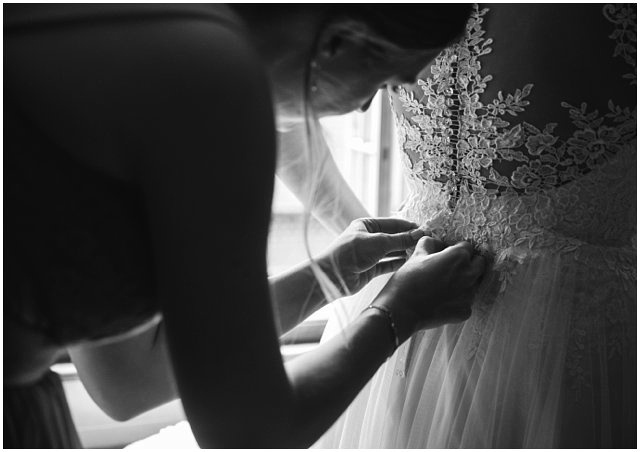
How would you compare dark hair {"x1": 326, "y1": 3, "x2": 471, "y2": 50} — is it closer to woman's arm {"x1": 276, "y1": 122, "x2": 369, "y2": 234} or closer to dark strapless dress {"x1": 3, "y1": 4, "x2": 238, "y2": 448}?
dark strapless dress {"x1": 3, "y1": 4, "x2": 238, "y2": 448}

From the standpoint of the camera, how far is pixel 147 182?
0.51 metres

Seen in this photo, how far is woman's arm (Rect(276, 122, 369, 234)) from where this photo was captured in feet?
3.91

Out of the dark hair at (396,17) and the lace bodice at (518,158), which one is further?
the lace bodice at (518,158)

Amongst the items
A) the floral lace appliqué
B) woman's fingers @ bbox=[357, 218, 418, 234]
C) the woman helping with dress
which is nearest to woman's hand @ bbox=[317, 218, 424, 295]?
woman's fingers @ bbox=[357, 218, 418, 234]

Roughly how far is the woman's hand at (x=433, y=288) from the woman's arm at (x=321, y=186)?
11.6 inches

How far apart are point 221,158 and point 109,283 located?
0.49 feet

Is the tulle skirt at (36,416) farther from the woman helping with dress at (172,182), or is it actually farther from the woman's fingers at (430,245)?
the woman's fingers at (430,245)

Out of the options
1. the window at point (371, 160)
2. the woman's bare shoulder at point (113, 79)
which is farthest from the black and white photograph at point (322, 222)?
the window at point (371, 160)

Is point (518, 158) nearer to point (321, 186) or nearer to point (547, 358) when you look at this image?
point (547, 358)

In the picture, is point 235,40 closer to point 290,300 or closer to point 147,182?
point 147,182

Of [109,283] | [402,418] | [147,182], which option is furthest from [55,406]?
[402,418]

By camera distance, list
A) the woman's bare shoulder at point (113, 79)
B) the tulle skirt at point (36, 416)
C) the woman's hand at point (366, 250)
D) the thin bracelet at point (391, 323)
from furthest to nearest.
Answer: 1. the woman's hand at point (366, 250)
2. the thin bracelet at point (391, 323)
3. the tulle skirt at point (36, 416)
4. the woman's bare shoulder at point (113, 79)

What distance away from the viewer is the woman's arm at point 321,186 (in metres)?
1.19

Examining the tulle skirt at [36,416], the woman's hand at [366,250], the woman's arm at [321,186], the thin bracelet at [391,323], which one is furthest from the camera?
the woman's arm at [321,186]
